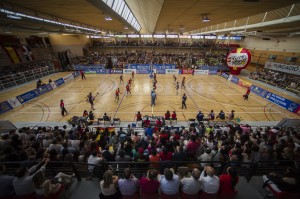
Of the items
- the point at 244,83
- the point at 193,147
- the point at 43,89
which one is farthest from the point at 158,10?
the point at 244,83

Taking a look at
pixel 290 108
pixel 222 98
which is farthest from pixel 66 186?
pixel 290 108

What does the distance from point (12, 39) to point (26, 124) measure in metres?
23.7

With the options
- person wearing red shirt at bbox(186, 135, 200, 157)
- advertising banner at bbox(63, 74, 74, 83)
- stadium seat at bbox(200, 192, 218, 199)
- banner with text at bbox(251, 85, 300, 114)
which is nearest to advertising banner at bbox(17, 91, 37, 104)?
advertising banner at bbox(63, 74, 74, 83)

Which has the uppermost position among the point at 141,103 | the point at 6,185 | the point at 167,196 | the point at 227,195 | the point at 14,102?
the point at 6,185

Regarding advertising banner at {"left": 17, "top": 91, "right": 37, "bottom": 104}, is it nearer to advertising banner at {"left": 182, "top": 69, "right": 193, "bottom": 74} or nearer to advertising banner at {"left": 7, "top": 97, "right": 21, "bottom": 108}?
advertising banner at {"left": 7, "top": 97, "right": 21, "bottom": 108}

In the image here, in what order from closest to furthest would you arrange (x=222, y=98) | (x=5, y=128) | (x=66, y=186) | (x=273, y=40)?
(x=66, y=186)
(x=5, y=128)
(x=222, y=98)
(x=273, y=40)

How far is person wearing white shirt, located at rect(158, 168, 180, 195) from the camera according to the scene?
12.6 ft

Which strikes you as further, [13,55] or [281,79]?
[13,55]

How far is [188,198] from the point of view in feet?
13.4

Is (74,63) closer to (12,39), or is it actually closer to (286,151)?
(12,39)

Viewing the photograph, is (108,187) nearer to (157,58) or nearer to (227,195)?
(227,195)

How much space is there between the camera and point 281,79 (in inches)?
1049

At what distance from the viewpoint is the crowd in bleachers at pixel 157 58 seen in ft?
130

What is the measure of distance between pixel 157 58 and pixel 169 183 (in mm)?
41717
